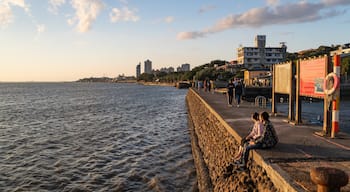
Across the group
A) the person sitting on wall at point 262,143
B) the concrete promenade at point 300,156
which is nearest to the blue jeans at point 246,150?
the person sitting on wall at point 262,143

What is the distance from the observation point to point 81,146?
1636cm

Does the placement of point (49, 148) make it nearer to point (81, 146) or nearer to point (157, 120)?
point (81, 146)

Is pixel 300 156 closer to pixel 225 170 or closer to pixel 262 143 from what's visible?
pixel 262 143

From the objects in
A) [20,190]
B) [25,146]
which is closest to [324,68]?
[20,190]

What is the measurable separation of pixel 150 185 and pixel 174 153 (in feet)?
14.5

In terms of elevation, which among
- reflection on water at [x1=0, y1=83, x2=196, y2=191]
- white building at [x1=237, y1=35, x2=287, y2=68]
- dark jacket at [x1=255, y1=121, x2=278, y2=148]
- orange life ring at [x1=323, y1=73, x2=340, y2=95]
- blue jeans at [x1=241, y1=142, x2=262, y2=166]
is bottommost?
reflection on water at [x1=0, y1=83, x2=196, y2=191]

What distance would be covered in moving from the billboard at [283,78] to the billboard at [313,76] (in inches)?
53.7

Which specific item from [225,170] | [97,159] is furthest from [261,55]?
[225,170]

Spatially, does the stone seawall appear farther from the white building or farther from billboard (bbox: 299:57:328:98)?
the white building

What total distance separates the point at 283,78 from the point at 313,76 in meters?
3.04

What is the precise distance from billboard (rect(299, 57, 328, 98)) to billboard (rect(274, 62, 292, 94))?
A: 137 centimetres

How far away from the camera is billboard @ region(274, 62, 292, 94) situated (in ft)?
40.2

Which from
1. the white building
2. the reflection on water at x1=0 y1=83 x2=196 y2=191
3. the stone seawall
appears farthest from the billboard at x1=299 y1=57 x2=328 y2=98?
the white building

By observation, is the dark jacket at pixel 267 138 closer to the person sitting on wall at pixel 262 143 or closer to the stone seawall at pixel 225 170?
the person sitting on wall at pixel 262 143
